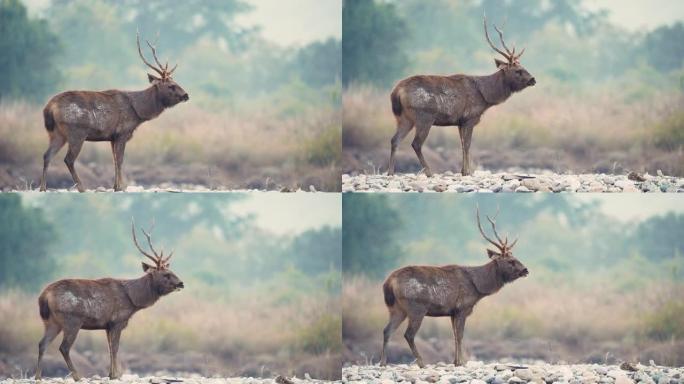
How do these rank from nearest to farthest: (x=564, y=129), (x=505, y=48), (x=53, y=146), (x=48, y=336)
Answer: (x=48, y=336), (x=53, y=146), (x=505, y=48), (x=564, y=129)

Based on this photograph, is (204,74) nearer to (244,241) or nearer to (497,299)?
(244,241)

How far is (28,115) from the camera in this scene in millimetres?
18812

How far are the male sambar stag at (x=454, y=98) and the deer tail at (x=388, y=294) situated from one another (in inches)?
55.5

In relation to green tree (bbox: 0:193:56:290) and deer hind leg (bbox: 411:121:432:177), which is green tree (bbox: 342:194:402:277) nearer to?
deer hind leg (bbox: 411:121:432:177)

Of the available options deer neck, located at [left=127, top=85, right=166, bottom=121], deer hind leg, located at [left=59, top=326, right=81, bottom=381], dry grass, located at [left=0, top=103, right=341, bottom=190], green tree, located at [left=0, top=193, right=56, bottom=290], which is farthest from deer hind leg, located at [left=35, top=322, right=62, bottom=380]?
deer neck, located at [left=127, top=85, right=166, bottom=121]

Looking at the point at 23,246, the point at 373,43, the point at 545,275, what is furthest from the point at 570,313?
the point at 23,246

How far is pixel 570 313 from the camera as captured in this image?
62.1 ft

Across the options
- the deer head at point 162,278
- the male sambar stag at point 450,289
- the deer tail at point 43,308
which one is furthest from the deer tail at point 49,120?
the male sambar stag at point 450,289

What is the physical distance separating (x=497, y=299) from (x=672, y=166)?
256cm

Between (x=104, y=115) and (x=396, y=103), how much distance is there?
10.7 feet

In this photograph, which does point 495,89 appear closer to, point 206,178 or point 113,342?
point 206,178

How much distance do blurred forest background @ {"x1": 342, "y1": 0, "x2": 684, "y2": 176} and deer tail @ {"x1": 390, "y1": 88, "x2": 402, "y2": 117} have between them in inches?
11.5

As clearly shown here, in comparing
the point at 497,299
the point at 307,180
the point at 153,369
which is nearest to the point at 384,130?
the point at 307,180

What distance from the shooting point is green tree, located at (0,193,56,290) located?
18.5 m
